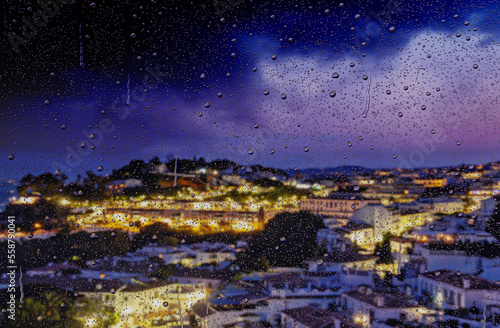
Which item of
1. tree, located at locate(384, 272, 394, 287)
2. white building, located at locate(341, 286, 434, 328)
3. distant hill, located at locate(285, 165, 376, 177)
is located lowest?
white building, located at locate(341, 286, 434, 328)

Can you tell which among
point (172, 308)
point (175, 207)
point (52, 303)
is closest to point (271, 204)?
point (175, 207)

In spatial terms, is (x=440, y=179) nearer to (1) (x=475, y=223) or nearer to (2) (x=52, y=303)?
(1) (x=475, y=223)

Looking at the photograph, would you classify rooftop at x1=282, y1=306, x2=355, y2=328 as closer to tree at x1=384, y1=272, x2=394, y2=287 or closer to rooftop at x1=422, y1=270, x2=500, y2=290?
tree at x1=384, y1=272, x2=394, y2=287

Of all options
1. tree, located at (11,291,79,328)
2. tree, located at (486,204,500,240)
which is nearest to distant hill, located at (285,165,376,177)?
tree, located at (486,204,500,240)

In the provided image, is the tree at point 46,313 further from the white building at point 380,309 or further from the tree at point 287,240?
the white building at point 380,309

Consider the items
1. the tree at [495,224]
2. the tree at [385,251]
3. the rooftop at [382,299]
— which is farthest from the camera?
the tree at [385,251]

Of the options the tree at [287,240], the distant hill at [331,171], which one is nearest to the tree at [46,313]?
the tree at [287,240]

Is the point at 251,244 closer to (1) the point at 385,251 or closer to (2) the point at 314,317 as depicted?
(2) the point at 314,317

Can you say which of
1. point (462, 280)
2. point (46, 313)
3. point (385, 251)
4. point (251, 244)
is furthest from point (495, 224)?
point (46, 313)
